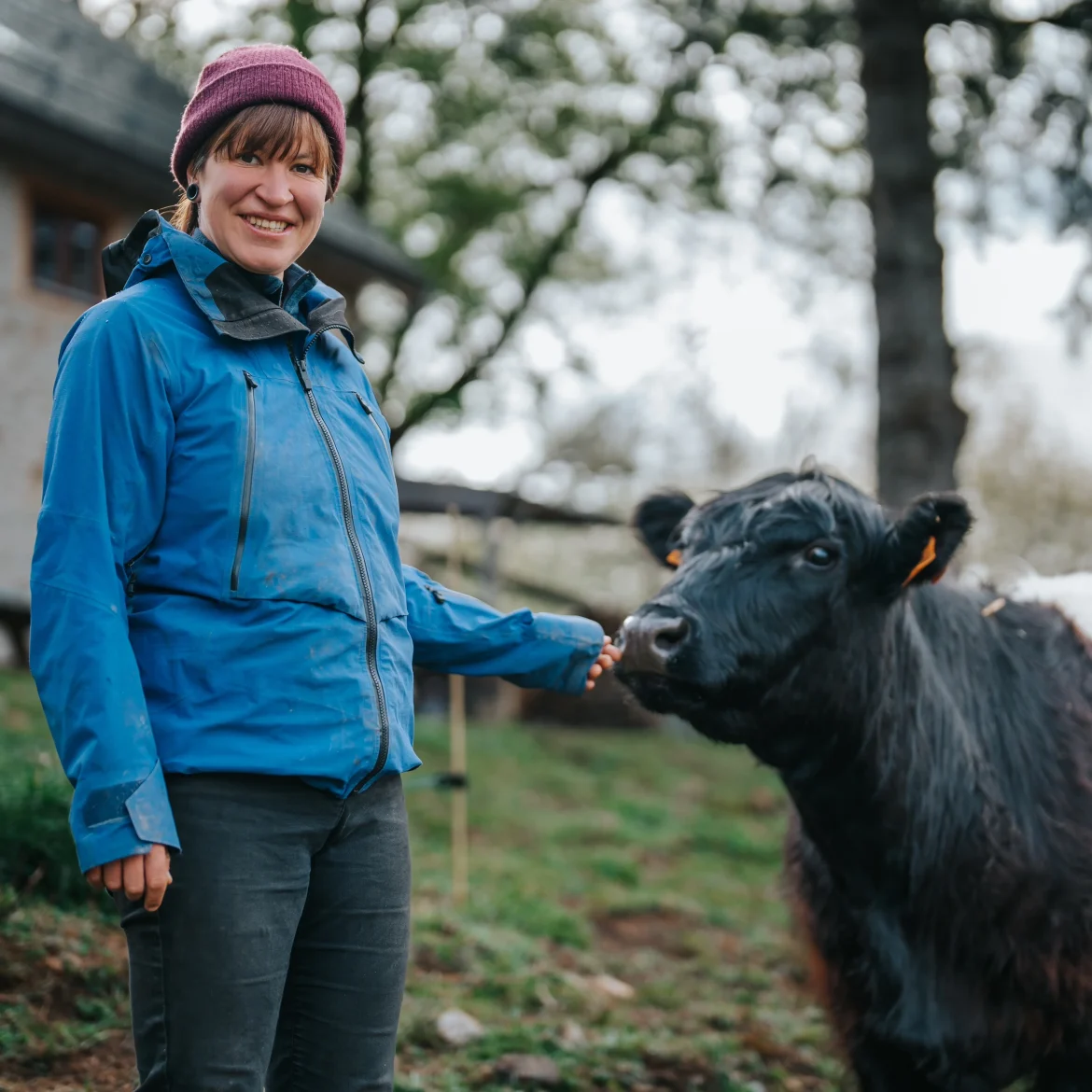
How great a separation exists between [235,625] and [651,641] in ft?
3.84

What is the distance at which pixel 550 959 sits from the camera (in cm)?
544

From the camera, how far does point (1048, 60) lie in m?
8.56

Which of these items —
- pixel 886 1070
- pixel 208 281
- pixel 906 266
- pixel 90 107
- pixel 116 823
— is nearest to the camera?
pixel 116 823

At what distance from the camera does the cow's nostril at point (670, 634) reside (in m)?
2.78

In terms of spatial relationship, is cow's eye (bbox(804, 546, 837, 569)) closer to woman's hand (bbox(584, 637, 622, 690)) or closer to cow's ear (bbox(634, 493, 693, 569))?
cow's ear (bbox(634, 493, 693, 569))

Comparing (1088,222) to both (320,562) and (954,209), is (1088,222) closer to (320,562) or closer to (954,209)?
(954,209)

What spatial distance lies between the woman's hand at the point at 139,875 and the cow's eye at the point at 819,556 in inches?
74.8

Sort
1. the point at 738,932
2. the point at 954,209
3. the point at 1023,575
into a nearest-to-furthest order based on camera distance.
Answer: the point at 1023,575 < the point at 738,932 < the point at 954,209

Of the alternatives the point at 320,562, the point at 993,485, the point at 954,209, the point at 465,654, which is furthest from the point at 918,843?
the point at 993,485

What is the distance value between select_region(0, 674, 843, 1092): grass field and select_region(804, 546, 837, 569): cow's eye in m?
1.48

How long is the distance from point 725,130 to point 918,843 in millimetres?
12791

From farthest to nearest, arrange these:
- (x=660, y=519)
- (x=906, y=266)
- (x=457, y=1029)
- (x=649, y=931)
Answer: (x=906, y=266)
(x=649, y=931)
(x=457, y=1029)
(x=660, y=519)

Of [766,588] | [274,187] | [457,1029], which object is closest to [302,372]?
[274,187]

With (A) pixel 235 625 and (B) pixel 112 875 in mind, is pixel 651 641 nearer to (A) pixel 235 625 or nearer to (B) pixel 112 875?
(A) pixel 235 625
